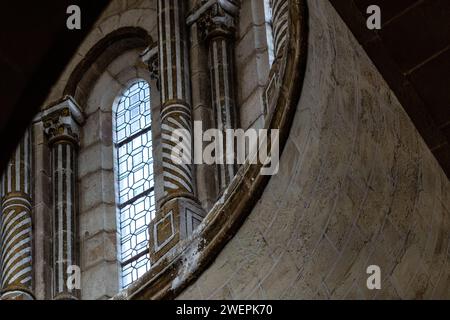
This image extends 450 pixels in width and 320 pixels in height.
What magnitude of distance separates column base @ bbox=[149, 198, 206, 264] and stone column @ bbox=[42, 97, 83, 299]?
1.85 m

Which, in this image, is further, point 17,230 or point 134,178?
point 134,178

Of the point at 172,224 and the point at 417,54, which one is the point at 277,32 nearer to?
the point at 172,224

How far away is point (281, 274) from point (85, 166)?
21.0 ft

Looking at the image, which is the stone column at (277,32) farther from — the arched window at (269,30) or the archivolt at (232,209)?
the archivolt at (232,209)

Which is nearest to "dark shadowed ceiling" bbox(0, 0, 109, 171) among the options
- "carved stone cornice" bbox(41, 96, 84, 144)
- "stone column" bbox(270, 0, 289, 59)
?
"stone column" bbox(270, 0, 289, 59)

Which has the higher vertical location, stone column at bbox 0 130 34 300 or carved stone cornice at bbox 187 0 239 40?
carved stone cornice at bbox 187 0 239 40

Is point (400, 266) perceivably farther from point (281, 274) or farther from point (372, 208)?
point (281, 274)

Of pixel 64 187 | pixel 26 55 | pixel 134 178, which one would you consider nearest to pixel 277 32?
pixel 134 178

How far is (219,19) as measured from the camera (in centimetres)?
1495

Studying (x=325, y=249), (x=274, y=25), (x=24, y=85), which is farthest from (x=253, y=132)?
(x=24, y=85)

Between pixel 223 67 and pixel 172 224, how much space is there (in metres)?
2.38

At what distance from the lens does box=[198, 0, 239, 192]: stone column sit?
45.5ft

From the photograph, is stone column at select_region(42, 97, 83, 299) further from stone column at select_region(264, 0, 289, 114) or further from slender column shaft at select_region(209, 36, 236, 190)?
stone column at select_region(264, 0, 289, 114)

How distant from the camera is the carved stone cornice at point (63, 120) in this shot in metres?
16.2
